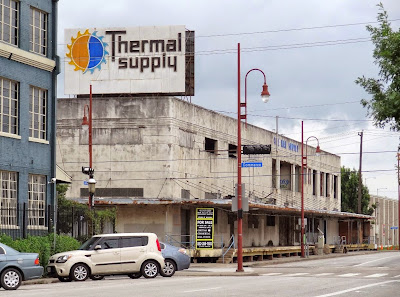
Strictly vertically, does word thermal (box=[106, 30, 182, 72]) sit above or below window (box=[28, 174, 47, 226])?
above

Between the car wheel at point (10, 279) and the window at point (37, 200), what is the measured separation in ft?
28.4

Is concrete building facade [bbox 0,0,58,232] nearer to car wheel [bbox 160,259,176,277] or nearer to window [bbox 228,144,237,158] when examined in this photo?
car wheel [bbox 160,259,176,277]

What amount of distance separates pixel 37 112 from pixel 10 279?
443 inches

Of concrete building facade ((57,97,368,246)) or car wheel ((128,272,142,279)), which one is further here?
concrete building facade ((57,97,368,246))

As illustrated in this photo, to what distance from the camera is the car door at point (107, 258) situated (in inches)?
1214

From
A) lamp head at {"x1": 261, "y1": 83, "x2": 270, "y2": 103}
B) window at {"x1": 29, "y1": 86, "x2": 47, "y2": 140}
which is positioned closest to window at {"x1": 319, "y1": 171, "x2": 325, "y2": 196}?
lamp head at {"x1": 261, "y1": 83, "x2": 270, "y2": 103}

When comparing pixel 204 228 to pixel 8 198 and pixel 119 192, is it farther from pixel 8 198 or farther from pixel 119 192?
pixel 8 198

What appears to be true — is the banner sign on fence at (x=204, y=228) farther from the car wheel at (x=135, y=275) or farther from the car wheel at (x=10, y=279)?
the car wheel at (x=10, y=279)

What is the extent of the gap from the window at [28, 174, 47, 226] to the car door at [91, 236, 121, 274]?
5.15 meters

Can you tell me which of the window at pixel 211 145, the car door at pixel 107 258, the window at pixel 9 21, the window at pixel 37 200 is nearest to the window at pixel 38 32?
the window at pixel 9 21

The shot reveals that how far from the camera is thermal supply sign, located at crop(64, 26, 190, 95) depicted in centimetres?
5403

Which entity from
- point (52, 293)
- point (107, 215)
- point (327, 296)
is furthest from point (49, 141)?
point (327, 296)

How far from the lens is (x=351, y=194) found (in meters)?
109

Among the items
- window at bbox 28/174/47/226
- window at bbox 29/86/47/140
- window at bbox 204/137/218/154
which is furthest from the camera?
window at bbox 204/137/218/154
